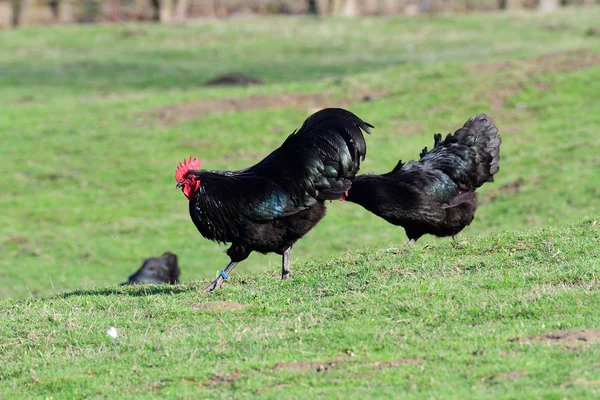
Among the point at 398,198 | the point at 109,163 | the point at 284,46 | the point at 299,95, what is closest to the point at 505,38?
the point at 284,46

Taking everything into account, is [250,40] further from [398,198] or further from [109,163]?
[398,198]

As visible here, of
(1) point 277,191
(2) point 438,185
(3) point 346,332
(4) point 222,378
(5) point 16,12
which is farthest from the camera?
(5) point 16,12

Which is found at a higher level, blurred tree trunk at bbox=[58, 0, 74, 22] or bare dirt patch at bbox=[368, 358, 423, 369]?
bare dirt patch at bbox=[368, 358, 423, 369]

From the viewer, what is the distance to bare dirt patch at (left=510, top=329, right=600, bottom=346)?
891cm

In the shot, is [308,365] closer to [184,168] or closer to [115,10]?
[184,168]

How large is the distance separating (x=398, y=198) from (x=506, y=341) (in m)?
4.84

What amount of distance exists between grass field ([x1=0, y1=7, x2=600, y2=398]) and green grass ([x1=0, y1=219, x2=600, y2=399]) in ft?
0.10

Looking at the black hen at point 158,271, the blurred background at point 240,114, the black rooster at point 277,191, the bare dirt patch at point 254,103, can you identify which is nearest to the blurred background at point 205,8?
the blurred background at point 240,114

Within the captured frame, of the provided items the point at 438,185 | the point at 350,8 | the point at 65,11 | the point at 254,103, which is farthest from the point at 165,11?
the point at 438,185

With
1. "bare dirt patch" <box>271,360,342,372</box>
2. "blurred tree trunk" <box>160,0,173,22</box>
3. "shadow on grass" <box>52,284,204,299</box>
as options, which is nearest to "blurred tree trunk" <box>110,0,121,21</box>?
"blurred tree trunk" <box>160,0,173,22</box>

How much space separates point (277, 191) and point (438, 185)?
3.17 metres

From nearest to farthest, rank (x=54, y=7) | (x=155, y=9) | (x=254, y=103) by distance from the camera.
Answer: (x=254, y=103)
(x=155, y=9)
(x=54, y=7)

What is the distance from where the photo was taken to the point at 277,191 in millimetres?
12195

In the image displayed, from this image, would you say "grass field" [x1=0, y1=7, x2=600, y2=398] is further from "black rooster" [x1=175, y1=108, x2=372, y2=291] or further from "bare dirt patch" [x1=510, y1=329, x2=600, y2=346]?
"black rooster" [x1=175, y1=108, x2=372, y2=291]
